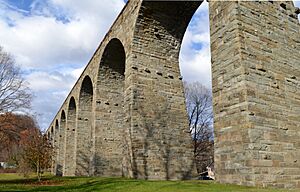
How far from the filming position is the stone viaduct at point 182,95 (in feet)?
22.2

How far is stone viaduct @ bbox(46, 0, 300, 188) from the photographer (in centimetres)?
678

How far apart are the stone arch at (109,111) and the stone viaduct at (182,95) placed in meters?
0.06

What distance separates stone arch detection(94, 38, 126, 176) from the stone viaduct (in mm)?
56

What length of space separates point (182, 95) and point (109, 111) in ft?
19.5

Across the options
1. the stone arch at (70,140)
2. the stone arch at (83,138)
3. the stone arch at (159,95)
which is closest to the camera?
the stone arch at (159,95)

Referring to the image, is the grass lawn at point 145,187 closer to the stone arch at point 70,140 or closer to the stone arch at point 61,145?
the stone arch at point 70,140

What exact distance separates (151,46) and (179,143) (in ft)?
13.5

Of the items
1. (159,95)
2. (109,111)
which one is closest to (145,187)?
(159,95)

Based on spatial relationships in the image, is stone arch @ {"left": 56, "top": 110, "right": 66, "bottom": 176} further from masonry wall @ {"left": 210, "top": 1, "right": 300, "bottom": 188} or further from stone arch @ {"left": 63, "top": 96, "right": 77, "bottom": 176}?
masonry wall @ {"left": 210, "top": 1, "right": 300, "bottom": 188}

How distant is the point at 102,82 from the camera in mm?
17641

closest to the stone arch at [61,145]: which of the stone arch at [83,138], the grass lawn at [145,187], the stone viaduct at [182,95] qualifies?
the stone arch at [83,138]

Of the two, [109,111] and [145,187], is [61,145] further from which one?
[145,187]

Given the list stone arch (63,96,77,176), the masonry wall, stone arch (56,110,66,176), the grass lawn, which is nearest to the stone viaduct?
the masonry wall

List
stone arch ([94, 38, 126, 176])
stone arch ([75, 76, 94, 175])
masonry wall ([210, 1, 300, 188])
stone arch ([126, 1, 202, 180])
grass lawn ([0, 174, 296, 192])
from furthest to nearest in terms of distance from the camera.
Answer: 1. stone arch ([75, 76, 94, 175])
2. stone arch ([94, 38, 126, 176])
3. stone arch ([126, 1, 202, 180])
4. masonry wall ([210, 1, 300, 188])
5. grass lawn ([0, 174, 296, 192])
